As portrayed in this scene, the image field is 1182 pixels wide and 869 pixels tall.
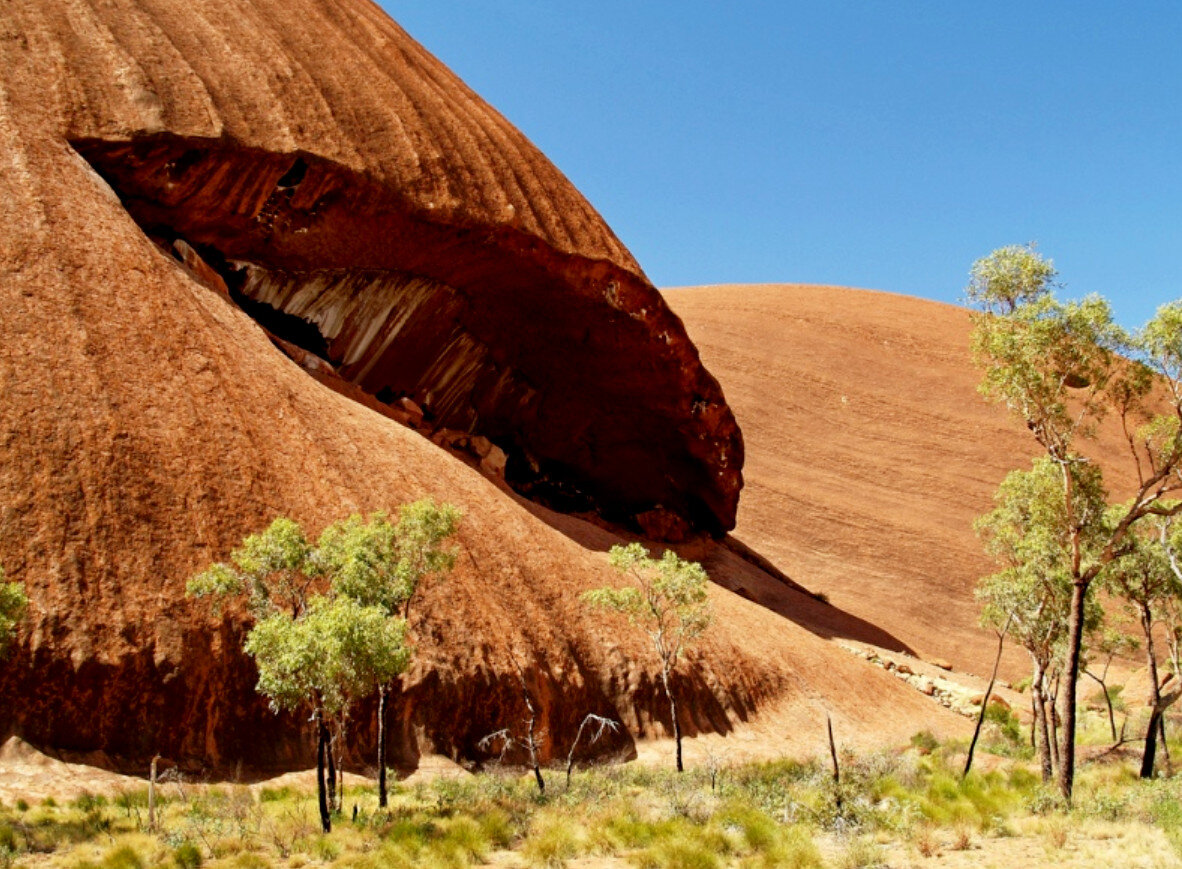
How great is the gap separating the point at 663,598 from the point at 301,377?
8.54m

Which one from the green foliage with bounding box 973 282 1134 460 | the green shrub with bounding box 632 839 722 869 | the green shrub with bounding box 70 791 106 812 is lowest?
the green shrub with bounding box 70 791 106 812

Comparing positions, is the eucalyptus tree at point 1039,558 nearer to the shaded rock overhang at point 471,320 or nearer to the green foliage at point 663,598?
the green foliage at point 663,598

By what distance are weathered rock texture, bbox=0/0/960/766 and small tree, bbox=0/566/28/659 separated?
783 mm

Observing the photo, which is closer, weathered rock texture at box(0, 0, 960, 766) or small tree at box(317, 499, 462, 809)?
small tree at box(317, 499, 462, 809)

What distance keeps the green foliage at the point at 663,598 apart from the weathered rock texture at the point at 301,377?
30.5 inches

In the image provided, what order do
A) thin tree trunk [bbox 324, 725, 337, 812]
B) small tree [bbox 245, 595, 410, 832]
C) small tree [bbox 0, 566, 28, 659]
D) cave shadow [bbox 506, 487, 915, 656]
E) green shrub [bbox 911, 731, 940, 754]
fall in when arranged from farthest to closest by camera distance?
cave shadow [bbox 506, 487, 915, 656]
green shrub [bbox 911, 731, 940, 754]
thin tree trunk [bbox 324, 725, 337, 812]
small tree [bbox 0, 566, 28, 659]
small tree [bbox 245, 595, 410, 832]

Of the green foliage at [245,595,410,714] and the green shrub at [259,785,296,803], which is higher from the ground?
the green foliage at [245,595,410,714]

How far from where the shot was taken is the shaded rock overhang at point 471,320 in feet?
74.6

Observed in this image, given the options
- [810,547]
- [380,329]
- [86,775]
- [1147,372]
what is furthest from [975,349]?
[810,547]

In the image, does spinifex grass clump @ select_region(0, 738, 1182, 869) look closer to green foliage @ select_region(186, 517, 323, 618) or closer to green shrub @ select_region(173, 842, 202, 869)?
green shrub @ select_region(173, 842, 202, 869)

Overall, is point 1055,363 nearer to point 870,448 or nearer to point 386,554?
point 386,554

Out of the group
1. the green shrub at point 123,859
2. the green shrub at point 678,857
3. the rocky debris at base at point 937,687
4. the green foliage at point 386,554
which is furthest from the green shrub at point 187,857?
the rocky debris at base at point 937,687

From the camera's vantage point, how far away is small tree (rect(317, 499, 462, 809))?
40.5 ft

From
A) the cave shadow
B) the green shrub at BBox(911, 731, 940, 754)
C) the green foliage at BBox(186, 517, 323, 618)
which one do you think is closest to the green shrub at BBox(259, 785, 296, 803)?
the green foliage at BBox(186, 517, 323, 618)
